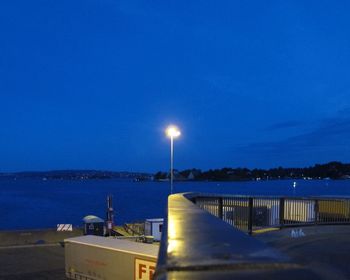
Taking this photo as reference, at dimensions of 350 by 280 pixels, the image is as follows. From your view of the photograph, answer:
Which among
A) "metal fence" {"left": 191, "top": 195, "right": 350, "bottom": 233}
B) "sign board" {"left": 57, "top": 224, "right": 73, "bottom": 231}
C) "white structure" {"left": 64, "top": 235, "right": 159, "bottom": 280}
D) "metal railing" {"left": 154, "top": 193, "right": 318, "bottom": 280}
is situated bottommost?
"sign board" {"left": 57, "top": 224, "right": 73, "bottom": 231}

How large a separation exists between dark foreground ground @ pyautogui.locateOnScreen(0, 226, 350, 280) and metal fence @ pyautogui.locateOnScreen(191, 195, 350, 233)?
0.74 meters

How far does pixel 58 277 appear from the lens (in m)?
20.0

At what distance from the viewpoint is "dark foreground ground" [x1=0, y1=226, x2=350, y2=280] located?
10062mm

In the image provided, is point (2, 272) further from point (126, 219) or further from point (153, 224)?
point (126, 219)

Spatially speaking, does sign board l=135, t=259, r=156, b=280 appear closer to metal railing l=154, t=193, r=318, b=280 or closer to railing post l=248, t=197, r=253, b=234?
railing post l=248, t=197, r=253, b=234

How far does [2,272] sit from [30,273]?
1.36m

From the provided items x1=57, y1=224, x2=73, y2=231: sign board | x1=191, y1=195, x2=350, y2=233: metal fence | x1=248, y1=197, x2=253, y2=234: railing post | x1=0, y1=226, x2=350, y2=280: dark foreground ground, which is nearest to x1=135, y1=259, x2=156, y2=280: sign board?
x1=0, y1=226, x2=350, y2=280: dark foreground ground

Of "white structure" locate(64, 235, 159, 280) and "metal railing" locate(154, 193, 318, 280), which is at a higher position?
"metal railing" locate(154, 193, 318, 280)

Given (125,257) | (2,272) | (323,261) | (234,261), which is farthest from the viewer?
(2,272)

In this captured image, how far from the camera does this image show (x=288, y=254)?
358 centimetres

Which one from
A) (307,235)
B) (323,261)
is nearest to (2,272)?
(307,235)

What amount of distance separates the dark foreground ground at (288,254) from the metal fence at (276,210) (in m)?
0.74

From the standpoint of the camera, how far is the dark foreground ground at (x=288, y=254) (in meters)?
10.1

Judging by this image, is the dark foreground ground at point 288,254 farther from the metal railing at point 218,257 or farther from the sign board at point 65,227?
the sign board at point 65,227
